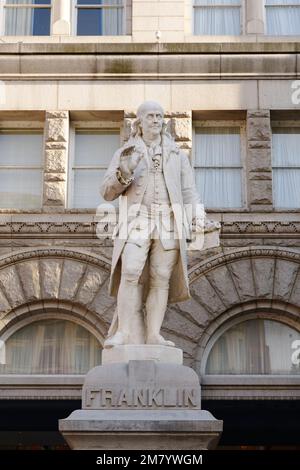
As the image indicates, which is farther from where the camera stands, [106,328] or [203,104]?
[203,104]

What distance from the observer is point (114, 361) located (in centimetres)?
1038

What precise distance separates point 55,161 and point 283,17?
5.76m

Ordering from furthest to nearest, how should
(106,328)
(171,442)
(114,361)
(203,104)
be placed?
(203,104) < (106,328) < (114,361) < (171,442)

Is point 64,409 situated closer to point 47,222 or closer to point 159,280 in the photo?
point 47,222

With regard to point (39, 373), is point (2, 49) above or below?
above

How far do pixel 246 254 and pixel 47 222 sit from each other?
3796mm

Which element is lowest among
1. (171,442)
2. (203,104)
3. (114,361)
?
(171,442)

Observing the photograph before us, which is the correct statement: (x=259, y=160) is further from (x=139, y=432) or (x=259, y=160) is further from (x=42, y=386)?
(x=139, y=432)

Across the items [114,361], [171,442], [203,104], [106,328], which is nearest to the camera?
[171,442]

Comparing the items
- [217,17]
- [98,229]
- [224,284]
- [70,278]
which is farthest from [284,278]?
[217,17]

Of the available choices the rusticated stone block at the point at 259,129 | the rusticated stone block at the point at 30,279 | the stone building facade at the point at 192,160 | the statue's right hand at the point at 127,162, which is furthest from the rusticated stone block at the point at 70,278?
the statue's right hand at the point at 127,162

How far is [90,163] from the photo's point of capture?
18.6 meters

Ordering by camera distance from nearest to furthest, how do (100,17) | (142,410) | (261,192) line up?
1. (142,410)
2. (261,192)
3. (100,17)

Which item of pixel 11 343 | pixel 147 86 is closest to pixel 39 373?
pixel 11 343
